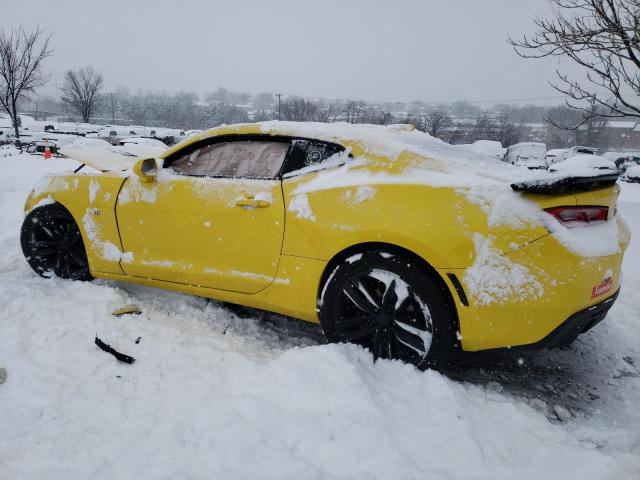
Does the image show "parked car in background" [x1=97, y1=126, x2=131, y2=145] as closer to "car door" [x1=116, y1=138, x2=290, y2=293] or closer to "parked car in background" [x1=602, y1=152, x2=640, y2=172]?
"car door" [x1=116, y1=138, x2=290, y2=293]

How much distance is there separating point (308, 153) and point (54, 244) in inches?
96.1

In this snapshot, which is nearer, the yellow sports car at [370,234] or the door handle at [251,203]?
the yellow sports car at [370,234]

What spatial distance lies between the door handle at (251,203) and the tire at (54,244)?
5.63ft

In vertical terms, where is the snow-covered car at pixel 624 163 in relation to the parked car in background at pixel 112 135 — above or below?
below

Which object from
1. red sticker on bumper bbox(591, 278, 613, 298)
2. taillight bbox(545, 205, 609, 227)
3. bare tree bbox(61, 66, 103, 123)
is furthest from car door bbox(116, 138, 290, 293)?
bare tree bbox(61, 66, 103, 123)

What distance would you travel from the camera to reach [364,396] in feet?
6.94

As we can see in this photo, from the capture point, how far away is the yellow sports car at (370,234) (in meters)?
2.04

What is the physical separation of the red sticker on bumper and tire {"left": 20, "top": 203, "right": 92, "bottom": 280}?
143 inches

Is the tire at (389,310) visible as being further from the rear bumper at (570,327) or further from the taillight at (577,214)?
the taillight at (577,214)

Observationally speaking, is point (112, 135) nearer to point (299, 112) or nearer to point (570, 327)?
point (299, 112)

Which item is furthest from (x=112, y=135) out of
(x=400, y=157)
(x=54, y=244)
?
(x=400, y=157)

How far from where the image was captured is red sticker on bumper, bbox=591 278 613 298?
2.07 meters

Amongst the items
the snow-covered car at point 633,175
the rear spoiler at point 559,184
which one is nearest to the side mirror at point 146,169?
the rear spoiler at point 559,184

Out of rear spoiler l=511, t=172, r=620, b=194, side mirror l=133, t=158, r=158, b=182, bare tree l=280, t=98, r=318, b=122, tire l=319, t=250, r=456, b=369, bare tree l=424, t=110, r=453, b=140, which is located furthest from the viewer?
bare tree l=280, t=98, r=318, b=122
